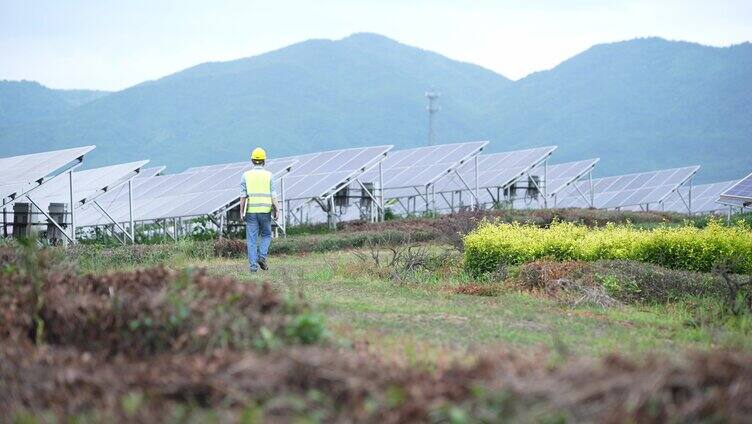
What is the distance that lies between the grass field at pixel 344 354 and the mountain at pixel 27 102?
175 meters

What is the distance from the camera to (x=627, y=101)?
185000 millimetres

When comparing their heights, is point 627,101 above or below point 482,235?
above

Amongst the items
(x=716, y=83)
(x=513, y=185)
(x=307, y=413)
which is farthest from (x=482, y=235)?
(x=716, y=83)

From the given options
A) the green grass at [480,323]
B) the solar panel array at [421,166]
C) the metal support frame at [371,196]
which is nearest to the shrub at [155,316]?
the green grass at [480,323]

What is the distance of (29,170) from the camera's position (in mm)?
23812

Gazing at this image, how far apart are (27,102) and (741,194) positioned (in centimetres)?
18103

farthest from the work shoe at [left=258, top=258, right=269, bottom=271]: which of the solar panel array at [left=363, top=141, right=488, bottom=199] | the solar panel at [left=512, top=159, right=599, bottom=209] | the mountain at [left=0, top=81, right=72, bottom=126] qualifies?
the mountain at [left=0, top=81, right=72, bottom=126]


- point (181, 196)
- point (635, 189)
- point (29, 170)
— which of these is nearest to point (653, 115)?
point (635, 189)

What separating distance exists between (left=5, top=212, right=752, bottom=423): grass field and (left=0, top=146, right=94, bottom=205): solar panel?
12.3m

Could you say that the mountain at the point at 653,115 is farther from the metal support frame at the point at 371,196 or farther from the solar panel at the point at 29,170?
the solar panel at the point at 29,170

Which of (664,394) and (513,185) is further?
(513,185)

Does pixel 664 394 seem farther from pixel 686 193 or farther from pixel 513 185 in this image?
pixel 686 193

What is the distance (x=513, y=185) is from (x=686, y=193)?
54.4ft

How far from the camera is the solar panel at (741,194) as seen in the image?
2167 centimetres
